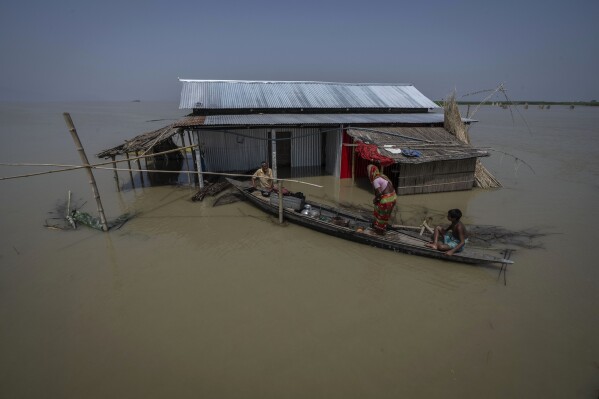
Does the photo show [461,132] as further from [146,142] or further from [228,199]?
[146,142]

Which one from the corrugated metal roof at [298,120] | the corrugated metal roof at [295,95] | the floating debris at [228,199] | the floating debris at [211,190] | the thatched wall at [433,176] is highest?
the corrugated metal roof at [295,95]

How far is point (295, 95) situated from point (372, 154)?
6399 mm

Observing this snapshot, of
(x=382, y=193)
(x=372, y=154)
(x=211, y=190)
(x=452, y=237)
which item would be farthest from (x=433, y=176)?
(x=211, y=190)

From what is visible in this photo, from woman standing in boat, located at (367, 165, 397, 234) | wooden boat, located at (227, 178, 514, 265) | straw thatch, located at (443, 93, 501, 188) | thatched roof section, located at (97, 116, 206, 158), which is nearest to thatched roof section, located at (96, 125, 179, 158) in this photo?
thatched roof section, located at (97, 116, 206, 158)

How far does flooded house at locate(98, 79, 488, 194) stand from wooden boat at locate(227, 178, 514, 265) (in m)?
2.59

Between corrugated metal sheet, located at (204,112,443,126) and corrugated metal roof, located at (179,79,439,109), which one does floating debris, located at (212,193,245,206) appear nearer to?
corrugated metal sheet, located at (204,112,443,126)

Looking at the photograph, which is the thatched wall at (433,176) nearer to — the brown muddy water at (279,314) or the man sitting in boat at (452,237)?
the brown muddy water at (279,314)

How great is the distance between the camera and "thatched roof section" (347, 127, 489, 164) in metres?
10.2

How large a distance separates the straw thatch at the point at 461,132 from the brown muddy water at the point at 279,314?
272 centimetres

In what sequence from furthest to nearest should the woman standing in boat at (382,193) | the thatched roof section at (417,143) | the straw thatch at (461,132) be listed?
the straw thatch at (461,132), the thatched roof section at (417,143), the woman standing in boat at (382,193)

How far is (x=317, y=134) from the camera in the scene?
13.3 meters

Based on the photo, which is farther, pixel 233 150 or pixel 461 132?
pixel 233 150

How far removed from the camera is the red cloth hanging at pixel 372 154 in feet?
31.1

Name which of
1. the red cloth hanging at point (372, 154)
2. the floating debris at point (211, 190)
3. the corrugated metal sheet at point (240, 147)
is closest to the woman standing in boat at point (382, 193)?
the red cloth hanging at point (372, 154)
